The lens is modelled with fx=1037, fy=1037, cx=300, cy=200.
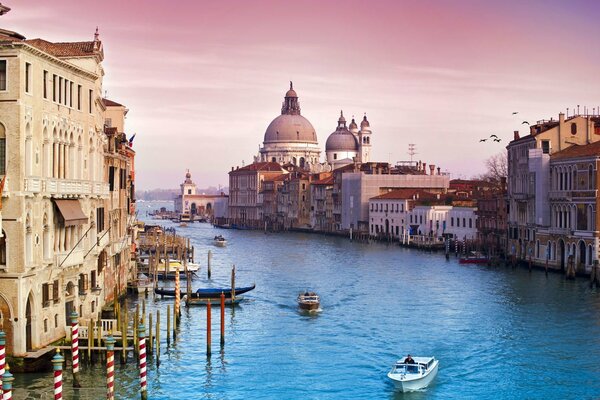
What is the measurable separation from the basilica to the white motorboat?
260 feet

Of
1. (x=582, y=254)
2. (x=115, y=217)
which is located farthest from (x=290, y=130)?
(x=115, y=217)

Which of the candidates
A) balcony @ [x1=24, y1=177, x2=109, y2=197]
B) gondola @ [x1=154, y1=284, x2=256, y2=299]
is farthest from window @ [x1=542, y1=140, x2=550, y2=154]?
balcony @ [x1=24, y1=177, x2=109, y2=197]

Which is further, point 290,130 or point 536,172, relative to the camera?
point 290,130

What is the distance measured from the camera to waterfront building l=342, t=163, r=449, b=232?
64.1 m

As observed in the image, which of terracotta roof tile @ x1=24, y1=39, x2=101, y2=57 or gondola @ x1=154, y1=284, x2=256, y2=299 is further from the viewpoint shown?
gondola @ x1=154, y1=284, x2=256, y2=299

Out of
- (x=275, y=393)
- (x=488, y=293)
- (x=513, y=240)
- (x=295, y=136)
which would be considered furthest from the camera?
(x=295, y=136)

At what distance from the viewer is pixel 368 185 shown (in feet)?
210

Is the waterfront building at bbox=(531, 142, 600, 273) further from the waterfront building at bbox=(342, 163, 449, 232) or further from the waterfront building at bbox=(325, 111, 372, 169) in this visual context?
the waterfront building at bbox=(325, 111, 372, 169)

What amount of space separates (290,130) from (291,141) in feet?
3.71

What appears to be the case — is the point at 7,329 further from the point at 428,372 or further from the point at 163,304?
the point at 163,304

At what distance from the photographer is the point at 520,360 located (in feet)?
58.4

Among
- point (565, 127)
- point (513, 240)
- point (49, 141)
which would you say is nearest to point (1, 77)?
point (49, 141)

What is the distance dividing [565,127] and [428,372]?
20524 mm

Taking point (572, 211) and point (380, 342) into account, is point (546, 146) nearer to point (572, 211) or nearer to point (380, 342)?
point (572, 211)
